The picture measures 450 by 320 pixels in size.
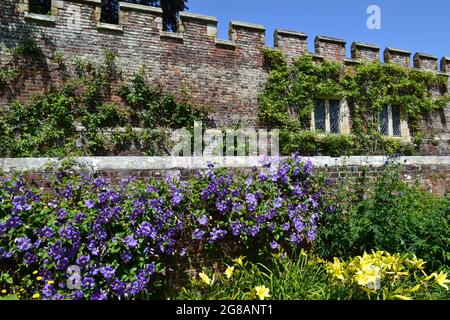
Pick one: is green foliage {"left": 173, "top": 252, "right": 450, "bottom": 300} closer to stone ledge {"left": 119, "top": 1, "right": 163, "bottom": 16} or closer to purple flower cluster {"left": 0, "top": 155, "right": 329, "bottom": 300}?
purple flower cluster {"left": 0, "top": 155, "right": 329, "bottom": 300}

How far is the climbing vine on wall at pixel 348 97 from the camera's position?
32.4 feet

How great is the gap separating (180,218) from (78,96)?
5.61 metres

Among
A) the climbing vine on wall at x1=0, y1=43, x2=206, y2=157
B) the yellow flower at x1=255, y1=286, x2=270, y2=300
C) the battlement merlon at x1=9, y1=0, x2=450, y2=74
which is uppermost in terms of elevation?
the battlement merlon at x1=9, y1=0, x2=450, y2=74

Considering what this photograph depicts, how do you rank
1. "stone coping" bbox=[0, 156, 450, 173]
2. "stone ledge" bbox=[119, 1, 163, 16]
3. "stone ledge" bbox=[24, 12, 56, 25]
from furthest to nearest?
"stone ledge" bbox=[119, 1, 163, 16] → "stone ledge" bbox=[24, 12, 56, 25] → "stone coping" bbox=[0, 156, 450, 173]

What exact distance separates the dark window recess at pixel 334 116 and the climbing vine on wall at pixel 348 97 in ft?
0.81

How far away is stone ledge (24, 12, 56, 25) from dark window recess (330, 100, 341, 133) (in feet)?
28.0

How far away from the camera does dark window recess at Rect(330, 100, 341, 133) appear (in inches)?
427

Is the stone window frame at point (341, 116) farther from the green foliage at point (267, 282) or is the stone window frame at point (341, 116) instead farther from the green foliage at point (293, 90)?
the green foliage at point (267, 282)

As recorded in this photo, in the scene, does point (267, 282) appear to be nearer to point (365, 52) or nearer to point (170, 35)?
point (170, 35)

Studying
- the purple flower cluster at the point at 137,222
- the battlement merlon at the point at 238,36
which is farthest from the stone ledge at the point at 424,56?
the purple flower cluster at the point at 137,222

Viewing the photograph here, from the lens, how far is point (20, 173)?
3846mm

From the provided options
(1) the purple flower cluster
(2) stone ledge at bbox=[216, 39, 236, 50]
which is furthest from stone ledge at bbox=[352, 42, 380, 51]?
(1) the purple flower cluster
